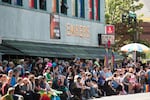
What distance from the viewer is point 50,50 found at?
105 ft

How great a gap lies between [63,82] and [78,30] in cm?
1616

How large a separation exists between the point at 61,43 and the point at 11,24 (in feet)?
20.9

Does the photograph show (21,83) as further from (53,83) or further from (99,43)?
(99,43)

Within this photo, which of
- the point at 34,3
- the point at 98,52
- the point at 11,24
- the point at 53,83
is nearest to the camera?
the point at 53,83

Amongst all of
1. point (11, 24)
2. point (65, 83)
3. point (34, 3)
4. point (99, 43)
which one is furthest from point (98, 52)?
point (65, 83)

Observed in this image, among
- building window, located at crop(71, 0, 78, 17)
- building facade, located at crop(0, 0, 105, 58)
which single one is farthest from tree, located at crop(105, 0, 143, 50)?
building window, located at crop(71, 0, 78, 17)

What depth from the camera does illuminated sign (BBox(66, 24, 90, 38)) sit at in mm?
35938

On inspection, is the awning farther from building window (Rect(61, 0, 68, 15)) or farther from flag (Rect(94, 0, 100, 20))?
flag (Rect(94, 0, 100, 20))

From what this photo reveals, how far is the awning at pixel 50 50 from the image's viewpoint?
92.6ft

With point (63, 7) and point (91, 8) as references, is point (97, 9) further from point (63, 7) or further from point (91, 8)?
point (63, 7)

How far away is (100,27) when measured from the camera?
134ft

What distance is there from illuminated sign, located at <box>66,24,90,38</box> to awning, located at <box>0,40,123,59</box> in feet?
2.85

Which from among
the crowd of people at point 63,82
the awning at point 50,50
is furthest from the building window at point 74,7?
the crowd of people at point 63,82

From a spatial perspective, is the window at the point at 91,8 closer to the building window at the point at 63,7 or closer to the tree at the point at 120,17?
the building window at the point at 63,7
